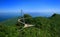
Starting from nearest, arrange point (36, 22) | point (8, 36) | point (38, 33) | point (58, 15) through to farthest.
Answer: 1. point (8, 36)
2. point (38, 33)
3. point (36, 22)
4. point (58, 15)

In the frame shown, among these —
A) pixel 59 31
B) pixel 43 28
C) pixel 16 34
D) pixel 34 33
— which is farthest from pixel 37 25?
pixel 16 34

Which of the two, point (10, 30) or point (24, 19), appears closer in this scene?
point (10, 30)

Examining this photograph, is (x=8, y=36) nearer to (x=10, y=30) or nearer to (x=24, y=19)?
(x=10, y=30)

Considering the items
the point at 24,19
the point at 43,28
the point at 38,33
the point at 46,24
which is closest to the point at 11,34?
the point at 38,33

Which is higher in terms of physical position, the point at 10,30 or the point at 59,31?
the point at 10,30

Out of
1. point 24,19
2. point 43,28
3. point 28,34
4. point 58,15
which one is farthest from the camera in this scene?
point 58,15

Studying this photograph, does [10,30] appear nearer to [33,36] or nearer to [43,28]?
[33,36]
